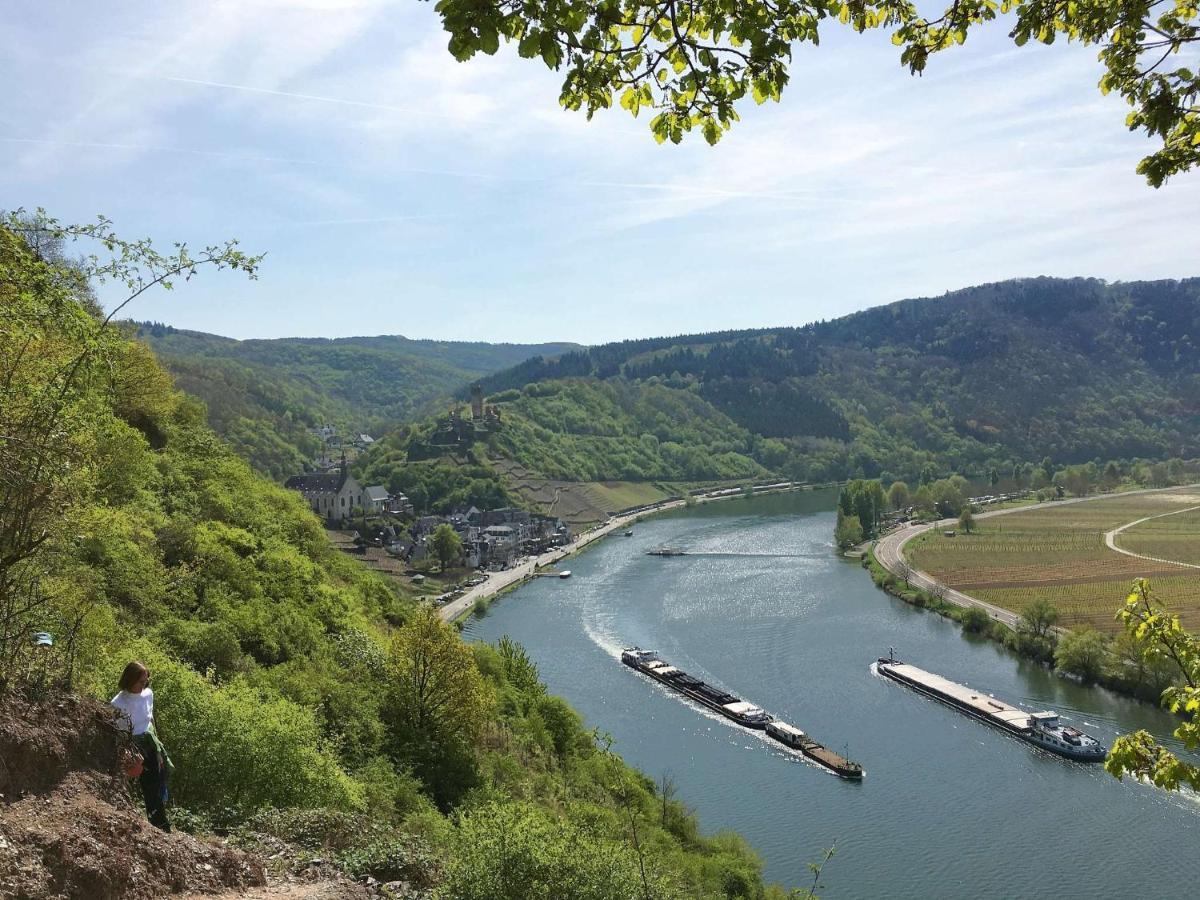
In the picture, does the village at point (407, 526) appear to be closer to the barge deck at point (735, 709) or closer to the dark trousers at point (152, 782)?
the barge deck at point (735, 709)

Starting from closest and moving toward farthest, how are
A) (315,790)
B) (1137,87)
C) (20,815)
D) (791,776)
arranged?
1. (1137,87)
2. (20,815)
3. (315,790)
4. (791,776)

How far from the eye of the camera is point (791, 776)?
21797 millimetres

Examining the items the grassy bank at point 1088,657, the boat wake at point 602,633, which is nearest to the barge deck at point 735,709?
the boat wake at point 602,633

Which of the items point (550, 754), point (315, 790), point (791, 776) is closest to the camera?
point (315, 790)

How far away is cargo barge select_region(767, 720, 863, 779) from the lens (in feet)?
70.8

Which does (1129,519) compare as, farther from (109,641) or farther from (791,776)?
(109,641)

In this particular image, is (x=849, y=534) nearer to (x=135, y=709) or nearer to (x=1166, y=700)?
(x=1166, y=700)

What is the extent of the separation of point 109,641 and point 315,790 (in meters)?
2.66

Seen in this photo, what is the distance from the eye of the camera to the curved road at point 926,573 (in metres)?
37.0

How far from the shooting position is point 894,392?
454 ft

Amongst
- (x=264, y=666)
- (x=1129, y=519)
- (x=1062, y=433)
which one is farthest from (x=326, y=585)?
(x=1062, y=433)

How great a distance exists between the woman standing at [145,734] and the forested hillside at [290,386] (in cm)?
5550

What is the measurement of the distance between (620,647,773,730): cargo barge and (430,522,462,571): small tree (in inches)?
830

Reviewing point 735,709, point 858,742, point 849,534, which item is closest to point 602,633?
point 735,709
